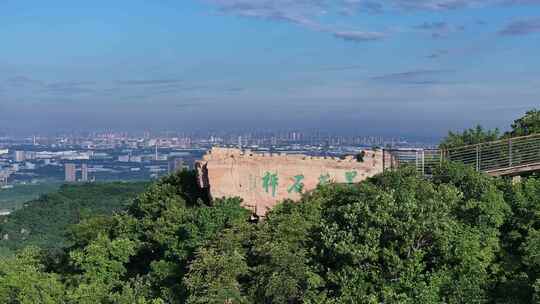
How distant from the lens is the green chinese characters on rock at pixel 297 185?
16688mm

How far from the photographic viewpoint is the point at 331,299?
1181cm

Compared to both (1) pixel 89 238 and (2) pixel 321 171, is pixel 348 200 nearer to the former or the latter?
(2) pixel 321 171

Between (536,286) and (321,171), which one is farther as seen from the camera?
(321,171)

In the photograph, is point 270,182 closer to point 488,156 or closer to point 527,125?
point 488,156

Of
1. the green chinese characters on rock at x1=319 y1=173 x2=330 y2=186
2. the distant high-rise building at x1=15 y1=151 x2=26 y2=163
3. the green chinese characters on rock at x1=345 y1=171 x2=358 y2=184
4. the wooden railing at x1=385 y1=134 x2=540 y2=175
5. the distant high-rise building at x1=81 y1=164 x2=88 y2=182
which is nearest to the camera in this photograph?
the wooden railing at x1=385 y1=134 x2=540 y2=175

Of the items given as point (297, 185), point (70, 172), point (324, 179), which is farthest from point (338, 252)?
point (70, 172)

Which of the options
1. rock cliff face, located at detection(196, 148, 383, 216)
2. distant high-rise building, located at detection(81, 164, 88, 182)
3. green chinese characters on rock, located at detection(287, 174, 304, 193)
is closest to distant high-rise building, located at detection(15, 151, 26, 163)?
distant high-rise building, located at detection(81, 164, 88, 182)

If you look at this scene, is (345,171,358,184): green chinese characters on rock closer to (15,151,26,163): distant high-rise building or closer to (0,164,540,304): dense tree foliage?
(0,164,540,304): dense tree foliage

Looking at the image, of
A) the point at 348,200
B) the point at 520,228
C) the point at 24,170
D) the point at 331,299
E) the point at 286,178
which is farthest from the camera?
the point at 24,170

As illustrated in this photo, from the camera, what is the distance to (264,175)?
16578mm

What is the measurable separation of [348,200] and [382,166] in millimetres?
3177

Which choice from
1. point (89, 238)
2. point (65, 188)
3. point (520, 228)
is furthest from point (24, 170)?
point (520, 228)

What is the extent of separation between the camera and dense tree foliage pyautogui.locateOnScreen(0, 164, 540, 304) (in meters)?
12.1

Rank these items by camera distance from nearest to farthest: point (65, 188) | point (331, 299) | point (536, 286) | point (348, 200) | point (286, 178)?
point (536, 286)
point (331, 299)
point (348, 200)
point (286, 178)
point (65, 188)
